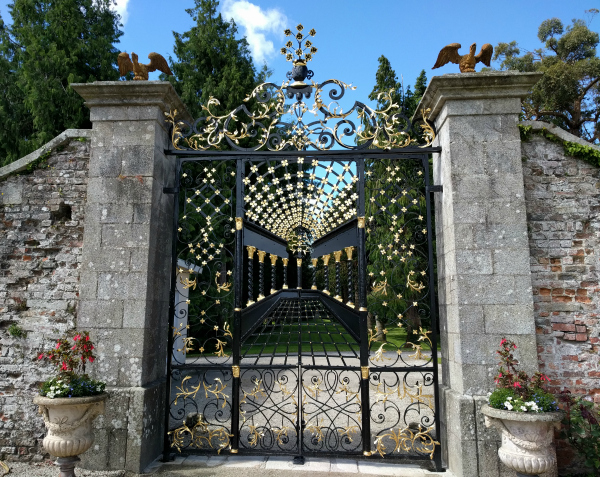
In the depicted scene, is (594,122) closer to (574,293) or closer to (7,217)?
(574,293)

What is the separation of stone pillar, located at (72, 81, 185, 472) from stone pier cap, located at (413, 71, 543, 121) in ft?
9.21

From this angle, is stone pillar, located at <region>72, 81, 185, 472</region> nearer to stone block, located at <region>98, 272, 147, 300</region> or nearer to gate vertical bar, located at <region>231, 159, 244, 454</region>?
stone block, located at <region>98, 272, 147, 300</region>

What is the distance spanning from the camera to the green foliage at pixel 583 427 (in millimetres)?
3502

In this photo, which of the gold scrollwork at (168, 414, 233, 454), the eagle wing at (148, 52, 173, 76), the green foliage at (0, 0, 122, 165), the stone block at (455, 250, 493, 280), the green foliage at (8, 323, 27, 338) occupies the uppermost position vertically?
the green foliage at (0, 0, 122, 165)

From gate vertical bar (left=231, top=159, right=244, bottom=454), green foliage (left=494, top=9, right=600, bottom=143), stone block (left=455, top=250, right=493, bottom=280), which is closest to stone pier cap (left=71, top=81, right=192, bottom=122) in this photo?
gate vertical bar (left=231, top=159, right=244, bottom=454)

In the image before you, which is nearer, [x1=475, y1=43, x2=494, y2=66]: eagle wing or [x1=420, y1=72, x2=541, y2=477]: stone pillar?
[x1=420, y1=72, x2=541, y2=477]: stone pillar

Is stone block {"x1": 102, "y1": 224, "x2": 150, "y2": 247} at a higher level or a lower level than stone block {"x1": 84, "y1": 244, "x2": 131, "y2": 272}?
higher

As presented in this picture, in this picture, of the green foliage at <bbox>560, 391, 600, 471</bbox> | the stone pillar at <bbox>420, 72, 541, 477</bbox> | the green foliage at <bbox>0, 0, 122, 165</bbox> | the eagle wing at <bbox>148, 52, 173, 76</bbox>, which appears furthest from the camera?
the green foliage at <bbox>0, 0, 122, 165</bbox>

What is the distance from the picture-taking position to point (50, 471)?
389cm

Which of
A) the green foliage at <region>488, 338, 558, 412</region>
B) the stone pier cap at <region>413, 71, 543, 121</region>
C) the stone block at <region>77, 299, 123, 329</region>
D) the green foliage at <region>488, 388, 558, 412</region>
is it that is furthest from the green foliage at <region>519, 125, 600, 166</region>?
the stone block at <region>77, 299, 123, 329</region>

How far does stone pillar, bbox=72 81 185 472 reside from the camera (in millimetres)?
3836

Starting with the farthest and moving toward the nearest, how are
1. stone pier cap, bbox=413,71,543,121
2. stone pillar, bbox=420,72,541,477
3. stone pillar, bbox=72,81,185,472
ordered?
1. stone pier cap, bbox=413,71,543,121
2. stone pillar, bbox=72,81,185,472
3. stone pillar, bbox=420,72,541,477

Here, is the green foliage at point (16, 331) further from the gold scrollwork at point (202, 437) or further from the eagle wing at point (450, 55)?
the eagle wing at point (450, 55)

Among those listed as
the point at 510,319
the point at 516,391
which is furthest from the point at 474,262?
the point at 516,391
